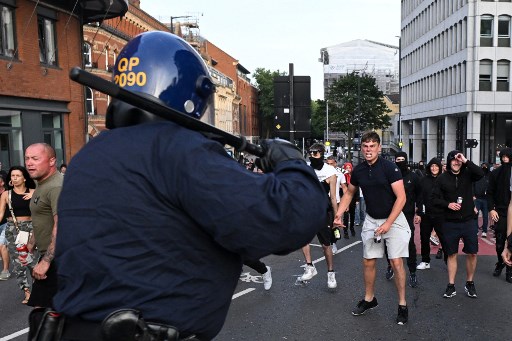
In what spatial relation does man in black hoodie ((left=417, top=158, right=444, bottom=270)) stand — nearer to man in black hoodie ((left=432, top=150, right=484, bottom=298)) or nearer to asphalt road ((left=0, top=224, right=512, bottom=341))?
asphalt road ((left=0, top=224, right=512, bottom=341))

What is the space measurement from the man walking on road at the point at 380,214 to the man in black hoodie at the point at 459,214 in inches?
44.8

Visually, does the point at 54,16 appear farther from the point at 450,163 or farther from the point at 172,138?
the point at 172,138

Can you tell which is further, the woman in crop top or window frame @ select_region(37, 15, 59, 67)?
window frame @ select_region(37, 15, 59, 67)

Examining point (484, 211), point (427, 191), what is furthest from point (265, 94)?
point (427, 191)

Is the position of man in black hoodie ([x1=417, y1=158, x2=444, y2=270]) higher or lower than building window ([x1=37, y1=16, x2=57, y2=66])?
lower

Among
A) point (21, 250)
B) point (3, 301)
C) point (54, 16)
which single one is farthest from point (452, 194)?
point (54, 16)

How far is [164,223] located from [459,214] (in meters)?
5.62

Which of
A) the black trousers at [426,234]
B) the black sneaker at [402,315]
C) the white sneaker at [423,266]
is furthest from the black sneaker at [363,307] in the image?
the black trousers at [426,234]

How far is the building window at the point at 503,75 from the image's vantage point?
36.6 meters

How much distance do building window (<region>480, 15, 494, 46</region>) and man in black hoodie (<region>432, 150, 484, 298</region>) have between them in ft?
114

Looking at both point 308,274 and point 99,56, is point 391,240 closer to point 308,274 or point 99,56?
point 308,274

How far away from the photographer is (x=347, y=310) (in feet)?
18.5

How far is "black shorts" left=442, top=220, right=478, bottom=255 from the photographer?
6094mm

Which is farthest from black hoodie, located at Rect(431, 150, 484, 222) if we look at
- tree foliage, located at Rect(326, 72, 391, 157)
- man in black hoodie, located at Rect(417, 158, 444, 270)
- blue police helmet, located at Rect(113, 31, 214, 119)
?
tree foliage, located at Rect(326, 72, 391, 157)
